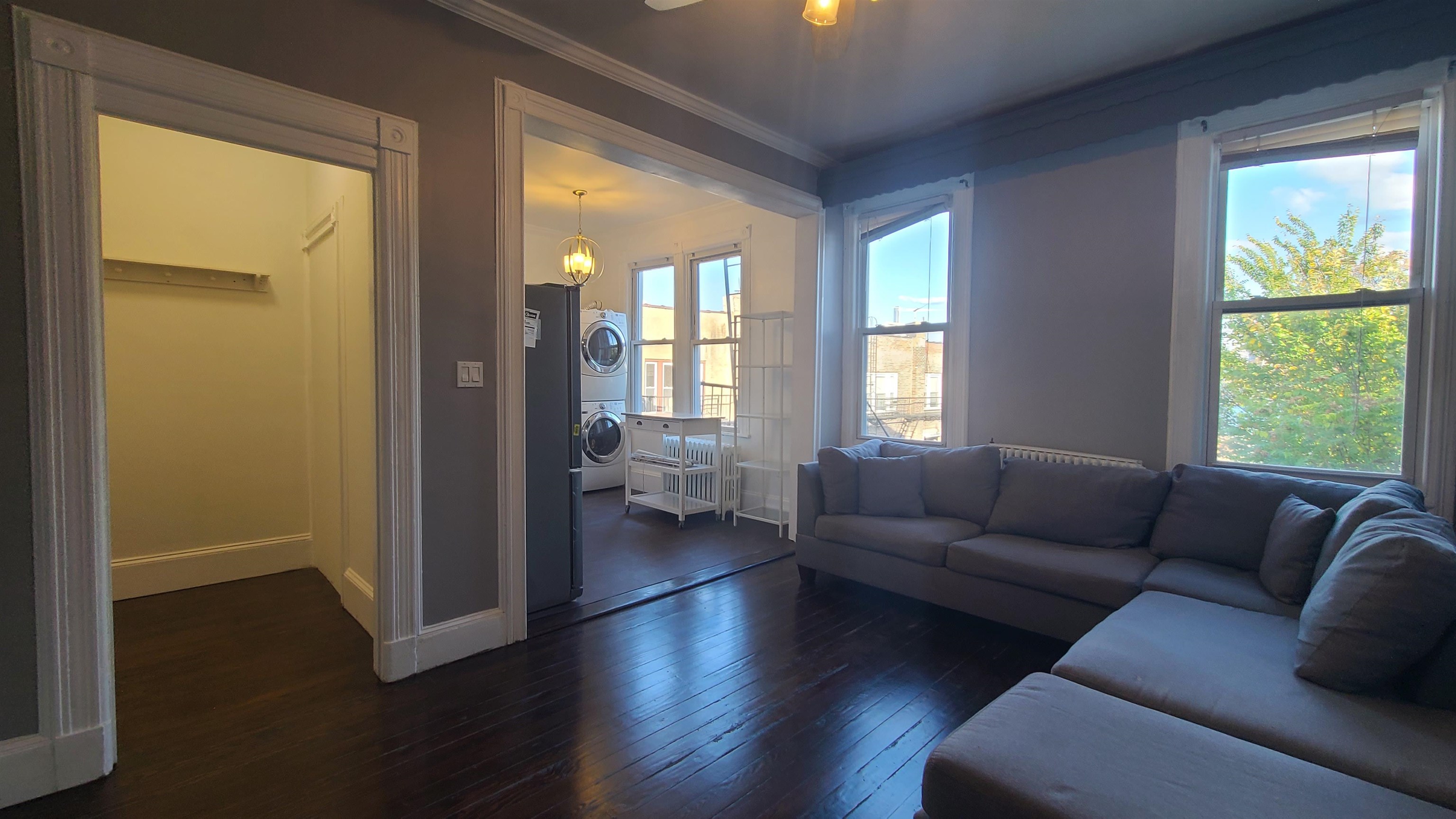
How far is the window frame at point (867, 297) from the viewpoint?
12.9 ft

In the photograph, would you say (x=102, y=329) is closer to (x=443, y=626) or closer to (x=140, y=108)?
(x=140, y=108)

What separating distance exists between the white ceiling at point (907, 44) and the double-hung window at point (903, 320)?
85cm

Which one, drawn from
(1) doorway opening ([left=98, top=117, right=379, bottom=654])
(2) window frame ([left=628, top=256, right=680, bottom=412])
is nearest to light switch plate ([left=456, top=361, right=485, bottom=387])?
(1) doorway opening ([left=98, top=117, right=379, bottom=654])

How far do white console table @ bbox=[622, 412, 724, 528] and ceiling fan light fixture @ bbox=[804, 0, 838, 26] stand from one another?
10.9 ft

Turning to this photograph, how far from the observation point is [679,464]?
510cm

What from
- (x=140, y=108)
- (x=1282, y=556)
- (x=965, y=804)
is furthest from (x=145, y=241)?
(x=1282, y=556)

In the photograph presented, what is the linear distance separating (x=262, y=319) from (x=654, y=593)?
9.06 ft

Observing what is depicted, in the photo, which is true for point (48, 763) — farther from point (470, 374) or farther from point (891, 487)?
point (891, 487)

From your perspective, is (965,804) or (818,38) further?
(818,38)

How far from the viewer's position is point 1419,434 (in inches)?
99.4

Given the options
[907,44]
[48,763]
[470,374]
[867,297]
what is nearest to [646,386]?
[867,297]

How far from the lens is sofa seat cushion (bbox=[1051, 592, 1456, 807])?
1.29 meters

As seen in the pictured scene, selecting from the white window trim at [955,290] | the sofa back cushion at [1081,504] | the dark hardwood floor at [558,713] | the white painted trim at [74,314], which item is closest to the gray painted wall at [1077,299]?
the white window trim at [955,290]

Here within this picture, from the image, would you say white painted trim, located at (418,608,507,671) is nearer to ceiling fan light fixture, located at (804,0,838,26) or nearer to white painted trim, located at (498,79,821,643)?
white painted trim, located at (498,79,821,643)
